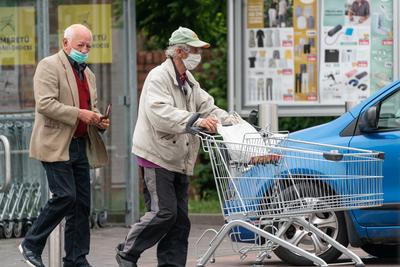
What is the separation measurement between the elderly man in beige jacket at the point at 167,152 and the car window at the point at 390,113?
161 cm

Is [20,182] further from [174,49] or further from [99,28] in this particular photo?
[174,49]

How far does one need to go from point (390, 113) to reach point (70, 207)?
2770mm

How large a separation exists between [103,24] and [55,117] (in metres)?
4.90

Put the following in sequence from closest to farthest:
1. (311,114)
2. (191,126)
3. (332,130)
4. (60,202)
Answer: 1. (191,126)
2. (60,202)
3. (332,130)
4. (311,114)

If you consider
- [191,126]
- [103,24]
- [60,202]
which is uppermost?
[103,24]

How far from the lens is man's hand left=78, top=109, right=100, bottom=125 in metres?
8.72

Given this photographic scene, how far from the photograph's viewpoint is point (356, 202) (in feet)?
27.4

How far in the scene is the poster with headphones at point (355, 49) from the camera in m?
13.3

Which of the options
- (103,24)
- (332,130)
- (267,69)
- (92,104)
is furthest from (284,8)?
(92,104)

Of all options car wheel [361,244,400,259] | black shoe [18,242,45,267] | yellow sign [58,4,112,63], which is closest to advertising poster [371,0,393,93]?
yellow sign [58,4,112,63]

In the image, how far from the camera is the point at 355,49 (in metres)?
13.3

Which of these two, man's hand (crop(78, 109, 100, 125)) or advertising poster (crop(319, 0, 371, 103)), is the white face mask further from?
advertising poster (crop(319, 0, 371, 103))

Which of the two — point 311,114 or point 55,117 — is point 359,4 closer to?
point 311,114

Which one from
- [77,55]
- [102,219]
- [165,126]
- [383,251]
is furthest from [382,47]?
[165,126]
